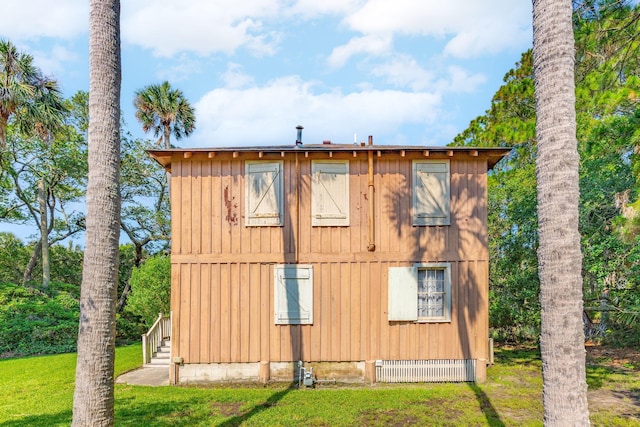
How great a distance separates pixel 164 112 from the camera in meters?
19.6

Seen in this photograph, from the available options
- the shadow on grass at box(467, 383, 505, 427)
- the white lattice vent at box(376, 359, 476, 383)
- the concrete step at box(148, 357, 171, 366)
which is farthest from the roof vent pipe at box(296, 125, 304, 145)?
the shadow on grass at box(467, 383, 505, 427)

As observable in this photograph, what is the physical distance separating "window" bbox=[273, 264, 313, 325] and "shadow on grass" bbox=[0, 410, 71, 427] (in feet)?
14.1

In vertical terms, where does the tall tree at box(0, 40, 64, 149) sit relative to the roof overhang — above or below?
above

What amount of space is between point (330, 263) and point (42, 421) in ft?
19.8

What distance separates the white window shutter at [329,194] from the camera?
9.56 m

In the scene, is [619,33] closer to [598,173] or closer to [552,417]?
[598,173]

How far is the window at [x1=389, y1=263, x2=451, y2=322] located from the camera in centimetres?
934

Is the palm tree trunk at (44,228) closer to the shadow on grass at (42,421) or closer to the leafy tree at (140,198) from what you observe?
the leafy tree at (140,198)

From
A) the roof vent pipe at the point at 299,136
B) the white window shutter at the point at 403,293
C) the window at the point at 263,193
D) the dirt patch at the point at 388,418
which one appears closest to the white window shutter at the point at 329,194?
the window at the point at 263,193

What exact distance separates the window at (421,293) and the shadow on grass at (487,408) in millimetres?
1584

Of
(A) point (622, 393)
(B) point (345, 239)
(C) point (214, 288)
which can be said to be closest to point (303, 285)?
(B) point (345, 239)

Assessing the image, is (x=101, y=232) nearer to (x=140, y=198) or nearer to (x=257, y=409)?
(x=257, y=409)

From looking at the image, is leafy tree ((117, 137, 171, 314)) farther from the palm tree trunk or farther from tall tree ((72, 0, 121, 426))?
tall tree ((72, 0, 121, 426))

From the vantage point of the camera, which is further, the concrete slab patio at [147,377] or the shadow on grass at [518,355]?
the shadow on grass at [518,355]
